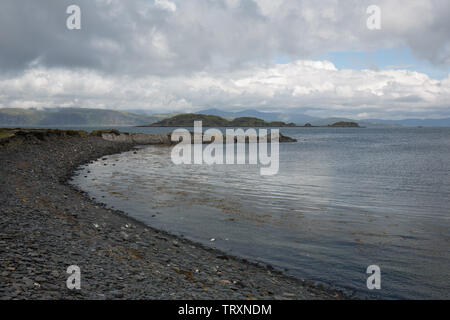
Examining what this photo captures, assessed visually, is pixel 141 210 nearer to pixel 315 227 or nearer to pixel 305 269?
pixel 315 227

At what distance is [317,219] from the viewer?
67.1 ft

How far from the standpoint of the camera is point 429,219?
20.6 m

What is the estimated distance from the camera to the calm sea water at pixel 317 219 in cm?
1306

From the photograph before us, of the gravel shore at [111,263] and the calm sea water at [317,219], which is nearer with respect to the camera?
the gravel shore at [111,263]

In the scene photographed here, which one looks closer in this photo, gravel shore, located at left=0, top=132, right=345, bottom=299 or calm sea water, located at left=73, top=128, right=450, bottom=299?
gravel shore, located at left=0, top=132, right=345, bottom=299

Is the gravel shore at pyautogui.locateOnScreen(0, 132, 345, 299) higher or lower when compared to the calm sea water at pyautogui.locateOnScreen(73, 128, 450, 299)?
higher

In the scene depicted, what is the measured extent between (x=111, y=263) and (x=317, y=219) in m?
13.9

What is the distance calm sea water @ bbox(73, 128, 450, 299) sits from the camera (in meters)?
13.1

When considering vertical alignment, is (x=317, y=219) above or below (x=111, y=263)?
below

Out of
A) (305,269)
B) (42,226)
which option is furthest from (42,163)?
(305,269)

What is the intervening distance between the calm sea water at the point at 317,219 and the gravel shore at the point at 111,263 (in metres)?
1.89

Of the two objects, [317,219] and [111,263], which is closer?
[111,263]

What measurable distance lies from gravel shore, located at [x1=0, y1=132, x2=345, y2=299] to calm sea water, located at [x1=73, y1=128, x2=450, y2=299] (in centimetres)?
189
